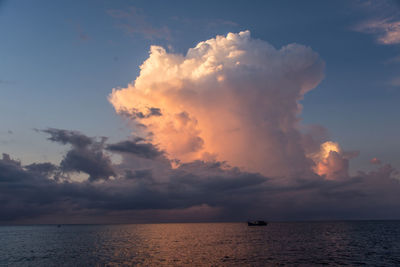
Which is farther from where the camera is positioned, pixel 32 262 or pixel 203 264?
pixel 32 262

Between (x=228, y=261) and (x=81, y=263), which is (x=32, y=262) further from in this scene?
(x=228, y=261)

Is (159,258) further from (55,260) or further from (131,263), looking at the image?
(55,260)

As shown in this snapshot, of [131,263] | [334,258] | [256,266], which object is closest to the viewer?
[256,266]

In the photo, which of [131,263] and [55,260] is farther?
[55,260]

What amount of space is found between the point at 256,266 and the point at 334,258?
895 inches

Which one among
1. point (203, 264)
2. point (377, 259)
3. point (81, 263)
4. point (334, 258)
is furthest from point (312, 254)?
point (81, 263)

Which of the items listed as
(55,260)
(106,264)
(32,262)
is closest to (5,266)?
(32,262)

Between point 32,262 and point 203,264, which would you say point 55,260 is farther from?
point 203,264

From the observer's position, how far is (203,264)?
62.4 metres

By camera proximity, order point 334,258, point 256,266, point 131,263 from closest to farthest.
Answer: point 256,266, point 131,263, point 334,258

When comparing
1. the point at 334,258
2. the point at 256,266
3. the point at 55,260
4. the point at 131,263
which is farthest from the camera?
the point at 55,260

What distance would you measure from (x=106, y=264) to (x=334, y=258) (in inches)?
2064

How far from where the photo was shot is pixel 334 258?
69375mm

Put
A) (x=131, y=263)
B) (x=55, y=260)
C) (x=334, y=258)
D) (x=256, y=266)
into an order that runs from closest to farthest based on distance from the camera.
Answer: (x=256, y=266) < (x=131, y=263) < (x=334, y=258) < (x=55, y=260)
